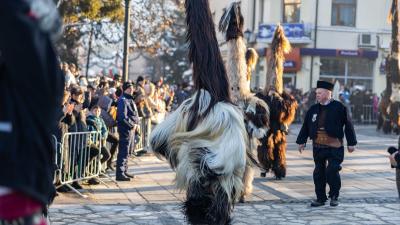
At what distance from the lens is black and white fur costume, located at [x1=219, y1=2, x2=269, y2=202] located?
891 cm

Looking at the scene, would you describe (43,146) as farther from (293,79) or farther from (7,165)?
(293,79)

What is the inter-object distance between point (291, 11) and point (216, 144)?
107 feet

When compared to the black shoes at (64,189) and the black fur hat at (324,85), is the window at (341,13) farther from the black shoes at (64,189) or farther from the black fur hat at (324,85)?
the black shoes at (64,189)

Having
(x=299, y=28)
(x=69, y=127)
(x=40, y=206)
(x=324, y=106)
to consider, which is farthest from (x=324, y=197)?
(x=299, y=28)

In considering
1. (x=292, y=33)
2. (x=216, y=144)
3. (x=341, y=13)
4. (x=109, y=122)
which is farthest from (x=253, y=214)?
(x=341, y=13)

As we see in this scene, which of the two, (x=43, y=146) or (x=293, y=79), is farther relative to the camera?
(x=293, y=79)

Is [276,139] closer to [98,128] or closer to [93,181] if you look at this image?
[98,128]

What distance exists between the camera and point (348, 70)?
37.2 meters

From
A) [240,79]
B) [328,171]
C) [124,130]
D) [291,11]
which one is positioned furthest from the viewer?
[291,11]

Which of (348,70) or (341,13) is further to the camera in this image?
(348,70)

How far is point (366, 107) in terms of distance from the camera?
3259 cm

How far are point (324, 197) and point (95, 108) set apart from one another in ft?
14.6

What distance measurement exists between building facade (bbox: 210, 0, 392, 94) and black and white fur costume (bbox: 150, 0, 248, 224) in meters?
30.7

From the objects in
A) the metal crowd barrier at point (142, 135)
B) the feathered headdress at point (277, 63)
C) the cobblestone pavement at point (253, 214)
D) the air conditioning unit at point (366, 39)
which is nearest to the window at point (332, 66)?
the air conditioning unit at point (366, 39)
